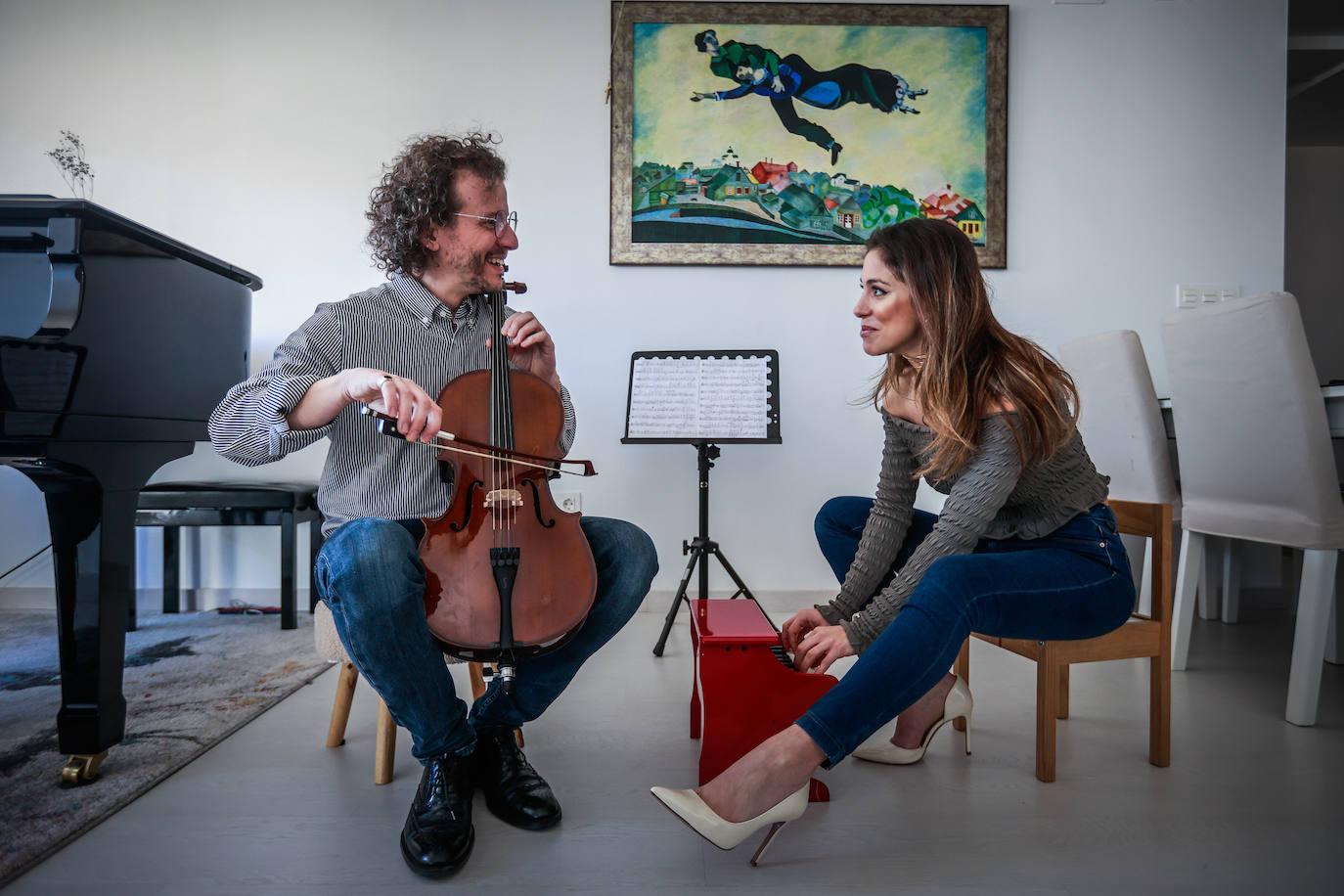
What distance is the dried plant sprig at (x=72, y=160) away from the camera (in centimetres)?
278

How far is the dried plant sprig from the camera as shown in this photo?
278 cm

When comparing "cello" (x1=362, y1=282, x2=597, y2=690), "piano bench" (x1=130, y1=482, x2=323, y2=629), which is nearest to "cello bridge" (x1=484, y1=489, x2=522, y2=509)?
"cello" (x1=362, y1=282, x2=597, y2=690)

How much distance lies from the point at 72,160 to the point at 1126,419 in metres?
3.55

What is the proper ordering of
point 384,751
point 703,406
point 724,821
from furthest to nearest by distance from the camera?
point 703,406 < point 384,751 < point 724,821

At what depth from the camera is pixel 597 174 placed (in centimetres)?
284

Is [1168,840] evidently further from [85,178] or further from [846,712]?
[85,178]

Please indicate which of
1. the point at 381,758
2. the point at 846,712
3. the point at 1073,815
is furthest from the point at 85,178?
the point at 1073,815

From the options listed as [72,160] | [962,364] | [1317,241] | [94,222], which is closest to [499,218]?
[94,222]

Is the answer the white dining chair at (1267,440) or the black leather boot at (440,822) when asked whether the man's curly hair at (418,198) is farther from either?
the white dining chair at (1267,440)

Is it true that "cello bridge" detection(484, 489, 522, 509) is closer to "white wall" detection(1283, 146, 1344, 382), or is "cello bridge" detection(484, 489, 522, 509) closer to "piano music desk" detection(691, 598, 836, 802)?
"piano music desk" detection(691, 598, 836, 802)

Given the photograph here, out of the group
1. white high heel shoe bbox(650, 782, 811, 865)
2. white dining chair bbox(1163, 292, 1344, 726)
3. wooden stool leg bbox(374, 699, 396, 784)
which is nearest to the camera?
white high heel shoe bbox(650, 782, 811, 865)

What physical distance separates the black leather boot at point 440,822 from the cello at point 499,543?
15 cm

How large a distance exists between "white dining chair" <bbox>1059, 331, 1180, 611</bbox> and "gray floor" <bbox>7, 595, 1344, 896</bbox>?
0.65 metres

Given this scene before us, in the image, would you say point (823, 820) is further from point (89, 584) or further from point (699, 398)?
point (699, 398)
